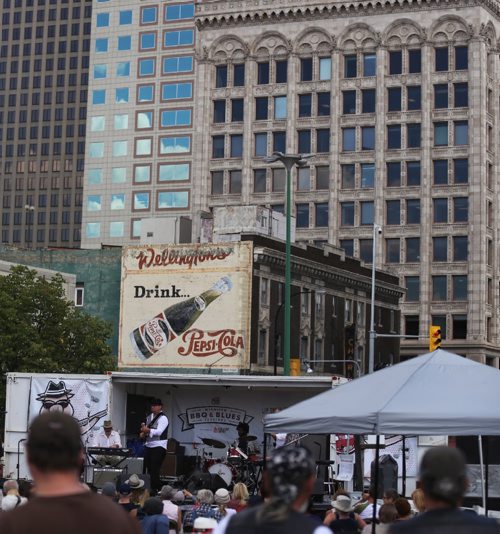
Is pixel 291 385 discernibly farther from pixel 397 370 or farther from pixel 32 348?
pixel 32 348

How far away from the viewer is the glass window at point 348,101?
4045 inches

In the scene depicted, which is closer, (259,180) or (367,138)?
(367,138)

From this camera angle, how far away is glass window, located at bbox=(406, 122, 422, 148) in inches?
3939

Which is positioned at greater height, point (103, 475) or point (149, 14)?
point (149, 14)

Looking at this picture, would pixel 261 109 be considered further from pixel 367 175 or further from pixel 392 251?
pixel 392 251

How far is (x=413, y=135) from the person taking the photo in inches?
3952

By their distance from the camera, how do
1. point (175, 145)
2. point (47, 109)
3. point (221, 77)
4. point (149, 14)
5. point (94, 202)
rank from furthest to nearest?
point (47, 109)
point (149, 14)
point (94, 202)
point (175, 145)
point (221, 77)

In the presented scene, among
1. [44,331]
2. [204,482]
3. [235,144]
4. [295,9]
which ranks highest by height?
[295,9]

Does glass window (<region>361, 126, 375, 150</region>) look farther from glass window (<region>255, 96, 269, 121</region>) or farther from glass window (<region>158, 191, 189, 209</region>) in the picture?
Answer: glass window (<region>158, 191, 189, 209</region>)

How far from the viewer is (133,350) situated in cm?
7031

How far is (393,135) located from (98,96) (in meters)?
32.9

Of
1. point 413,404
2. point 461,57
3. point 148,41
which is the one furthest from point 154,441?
point 148,41

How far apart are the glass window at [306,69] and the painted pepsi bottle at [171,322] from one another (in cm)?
3933

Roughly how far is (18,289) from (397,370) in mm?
41805
